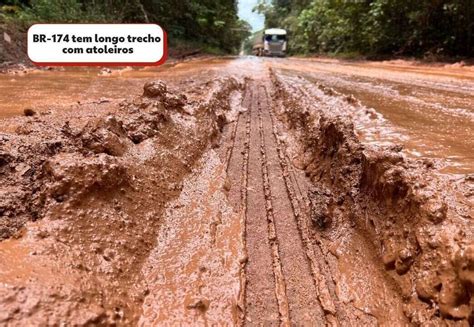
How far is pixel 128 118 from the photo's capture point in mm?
2662

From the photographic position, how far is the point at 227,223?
7.21 ft

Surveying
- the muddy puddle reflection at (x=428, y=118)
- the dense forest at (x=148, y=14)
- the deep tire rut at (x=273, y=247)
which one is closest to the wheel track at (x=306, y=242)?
the deep tire rut at (x=273, y=247)

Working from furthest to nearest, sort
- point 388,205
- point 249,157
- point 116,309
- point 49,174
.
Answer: point 249,157, point 388,205, point 49,174, point 116,309

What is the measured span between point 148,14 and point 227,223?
13.6 meters

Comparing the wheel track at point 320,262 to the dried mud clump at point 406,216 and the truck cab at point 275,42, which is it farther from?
the truck cab at point 275,42

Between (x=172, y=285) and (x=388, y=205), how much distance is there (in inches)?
48.0

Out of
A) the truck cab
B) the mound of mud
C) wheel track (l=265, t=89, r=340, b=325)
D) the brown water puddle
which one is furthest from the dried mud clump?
the truck cab

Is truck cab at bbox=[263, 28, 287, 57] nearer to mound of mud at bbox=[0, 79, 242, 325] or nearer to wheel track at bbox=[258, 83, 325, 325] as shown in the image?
wheel track at bbox=[258, 83, 325, 325]

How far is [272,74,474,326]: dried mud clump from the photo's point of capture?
4.43ft

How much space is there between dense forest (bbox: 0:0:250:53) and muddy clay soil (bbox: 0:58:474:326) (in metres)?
7.08

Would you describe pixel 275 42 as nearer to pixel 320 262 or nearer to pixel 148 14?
pixel 148 14

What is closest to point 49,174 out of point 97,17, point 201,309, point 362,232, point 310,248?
point 201,309

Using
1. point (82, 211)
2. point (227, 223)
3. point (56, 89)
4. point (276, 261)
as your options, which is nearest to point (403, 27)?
point (56, 89)

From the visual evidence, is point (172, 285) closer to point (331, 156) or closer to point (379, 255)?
point (379, 255)
